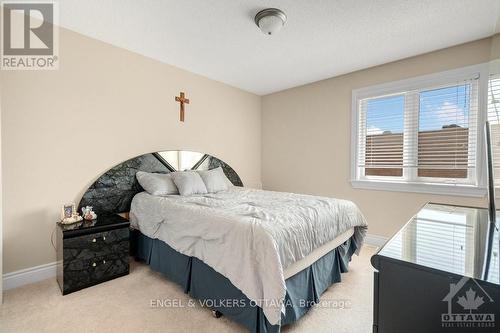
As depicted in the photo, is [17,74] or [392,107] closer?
[17,74]

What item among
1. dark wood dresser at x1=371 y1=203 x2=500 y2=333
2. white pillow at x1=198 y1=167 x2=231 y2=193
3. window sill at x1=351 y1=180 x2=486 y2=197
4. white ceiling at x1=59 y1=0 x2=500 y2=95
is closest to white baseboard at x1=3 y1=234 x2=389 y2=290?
white pillow at x1=198 y1=167 x2=231 y2=193

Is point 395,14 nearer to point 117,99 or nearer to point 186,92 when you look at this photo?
point 186,92

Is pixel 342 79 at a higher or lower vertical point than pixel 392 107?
higher

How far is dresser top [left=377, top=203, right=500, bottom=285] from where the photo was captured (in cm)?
76

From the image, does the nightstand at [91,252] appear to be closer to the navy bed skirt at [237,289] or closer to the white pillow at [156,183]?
the navy bed skirt at [237,289]

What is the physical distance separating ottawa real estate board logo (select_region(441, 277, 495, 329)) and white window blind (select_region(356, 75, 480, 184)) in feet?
8.56

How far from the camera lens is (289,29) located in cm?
232

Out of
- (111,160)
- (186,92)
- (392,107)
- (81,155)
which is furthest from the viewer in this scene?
(186,92)

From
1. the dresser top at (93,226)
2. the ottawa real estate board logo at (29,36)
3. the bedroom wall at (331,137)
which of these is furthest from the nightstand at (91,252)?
the bedroom wall at (331,137)

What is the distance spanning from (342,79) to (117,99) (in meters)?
3.10

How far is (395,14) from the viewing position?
81.9 inches

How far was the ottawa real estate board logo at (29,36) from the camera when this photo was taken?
2.08m

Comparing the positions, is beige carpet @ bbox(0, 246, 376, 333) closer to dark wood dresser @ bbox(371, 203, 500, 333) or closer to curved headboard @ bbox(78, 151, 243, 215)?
curved headboard @ bbox(78, 151, 243, 215)

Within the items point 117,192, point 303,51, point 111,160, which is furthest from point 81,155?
point 303,51
